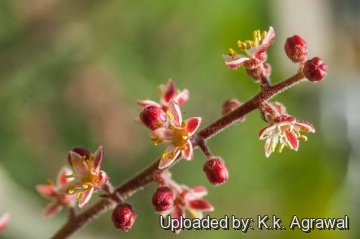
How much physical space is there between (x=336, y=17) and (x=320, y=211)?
3.22 feet

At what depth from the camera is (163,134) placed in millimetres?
749

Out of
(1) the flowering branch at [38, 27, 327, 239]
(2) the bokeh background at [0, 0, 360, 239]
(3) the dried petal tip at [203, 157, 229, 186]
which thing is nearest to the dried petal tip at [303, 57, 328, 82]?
(1) the flowering branch at [38, 27, 327, 239]

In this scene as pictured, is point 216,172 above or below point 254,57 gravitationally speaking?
below

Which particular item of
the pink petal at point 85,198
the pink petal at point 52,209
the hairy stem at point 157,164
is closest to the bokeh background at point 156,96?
the pink petal at point 52,209

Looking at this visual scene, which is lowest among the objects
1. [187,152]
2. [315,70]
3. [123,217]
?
[123,217]

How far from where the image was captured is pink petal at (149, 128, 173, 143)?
743mm

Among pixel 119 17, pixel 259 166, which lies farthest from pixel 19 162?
pixel 259 166

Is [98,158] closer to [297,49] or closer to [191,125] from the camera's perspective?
[191,125]

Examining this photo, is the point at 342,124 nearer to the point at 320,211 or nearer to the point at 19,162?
the point at 320,211

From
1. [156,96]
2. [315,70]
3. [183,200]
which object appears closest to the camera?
[315,70]

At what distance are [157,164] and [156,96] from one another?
3.46 feet

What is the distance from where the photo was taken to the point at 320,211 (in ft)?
6.47

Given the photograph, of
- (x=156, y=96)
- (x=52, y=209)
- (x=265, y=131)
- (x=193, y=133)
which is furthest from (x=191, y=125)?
(x=156, y=96)

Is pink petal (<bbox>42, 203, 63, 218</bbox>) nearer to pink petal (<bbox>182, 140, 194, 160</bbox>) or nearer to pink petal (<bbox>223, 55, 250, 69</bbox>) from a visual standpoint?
pink petal (<bbox>182, 140, 194, 160</bbox>)
